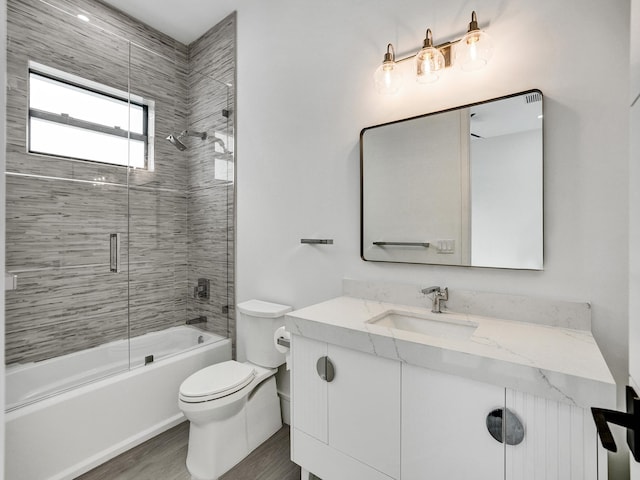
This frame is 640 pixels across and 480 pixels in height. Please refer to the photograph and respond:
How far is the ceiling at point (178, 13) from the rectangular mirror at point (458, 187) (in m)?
1.84

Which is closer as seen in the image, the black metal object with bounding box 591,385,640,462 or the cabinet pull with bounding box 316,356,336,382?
the black metal object with bounding box 591,385,640,462

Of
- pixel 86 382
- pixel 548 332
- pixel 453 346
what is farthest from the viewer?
pixel 86 382

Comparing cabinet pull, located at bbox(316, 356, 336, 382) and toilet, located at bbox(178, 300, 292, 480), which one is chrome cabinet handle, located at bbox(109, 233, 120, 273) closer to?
toilet, located at bbox(178, 300, 292, 480)

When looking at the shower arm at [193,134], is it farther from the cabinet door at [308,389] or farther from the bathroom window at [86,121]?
the cabinet door at [308,389]

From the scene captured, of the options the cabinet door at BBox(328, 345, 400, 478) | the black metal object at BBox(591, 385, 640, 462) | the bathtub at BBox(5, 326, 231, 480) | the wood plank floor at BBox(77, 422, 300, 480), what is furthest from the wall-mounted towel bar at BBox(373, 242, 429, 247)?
the bathtub at BBox(5, 326, 231, 480)

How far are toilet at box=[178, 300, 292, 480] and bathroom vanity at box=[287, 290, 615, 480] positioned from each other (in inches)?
18.4

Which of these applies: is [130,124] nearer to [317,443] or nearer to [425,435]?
[317,443]

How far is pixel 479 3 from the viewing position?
56.4 inches

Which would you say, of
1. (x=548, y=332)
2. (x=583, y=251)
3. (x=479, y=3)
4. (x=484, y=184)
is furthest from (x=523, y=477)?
(x=479, y=3)

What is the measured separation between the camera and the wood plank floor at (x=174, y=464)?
5.59ft

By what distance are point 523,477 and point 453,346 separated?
0.40m

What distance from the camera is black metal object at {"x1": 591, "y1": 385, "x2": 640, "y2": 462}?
49 centimetres

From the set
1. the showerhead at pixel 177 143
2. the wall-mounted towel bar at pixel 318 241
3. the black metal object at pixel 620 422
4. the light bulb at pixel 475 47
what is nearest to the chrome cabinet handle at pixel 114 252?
the showerhead at pixel 177 143

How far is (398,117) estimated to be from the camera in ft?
5.54
